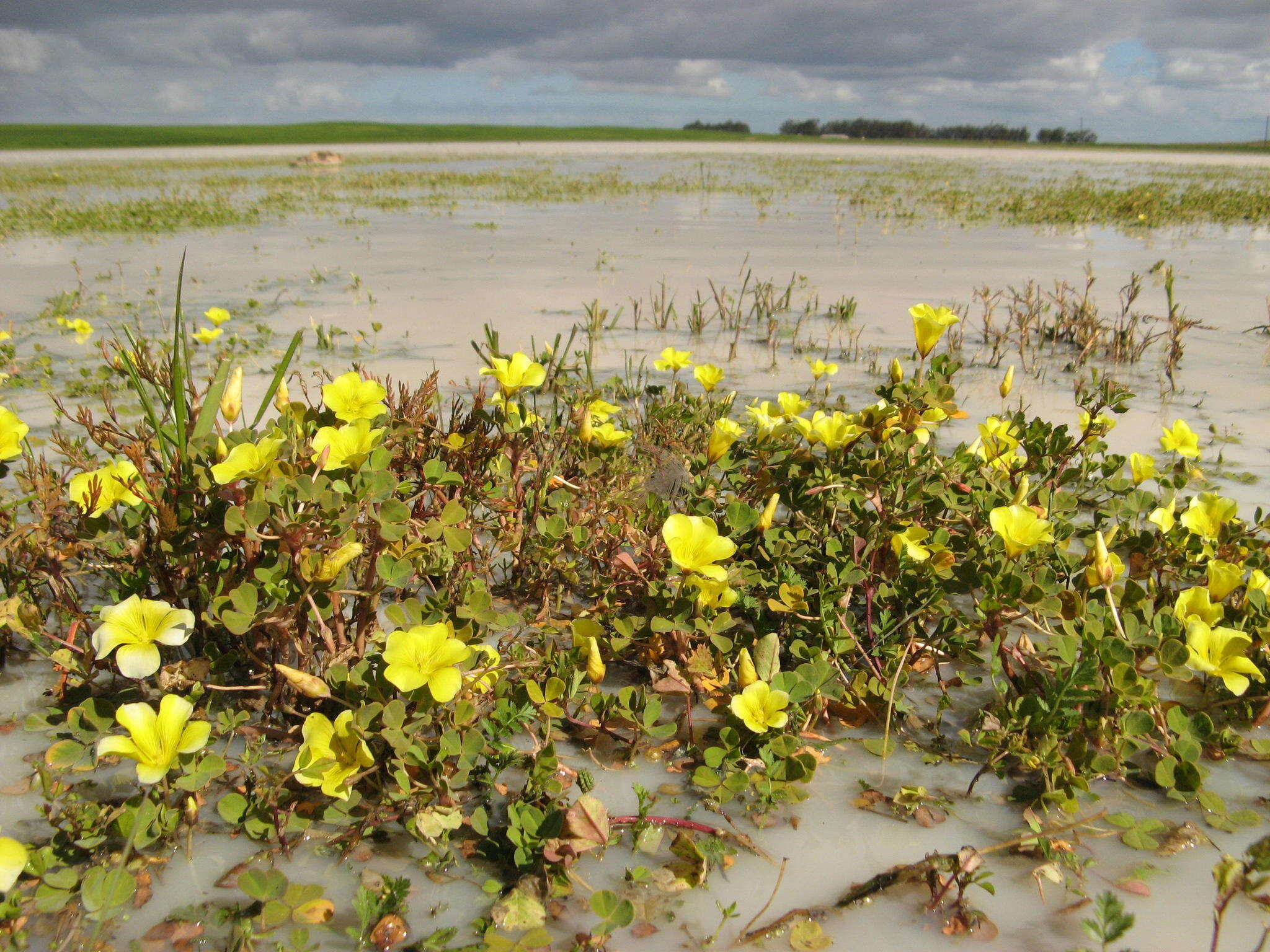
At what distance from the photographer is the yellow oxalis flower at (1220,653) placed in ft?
5.33

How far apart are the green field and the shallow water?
46037 mm

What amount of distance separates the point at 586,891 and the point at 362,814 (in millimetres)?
447

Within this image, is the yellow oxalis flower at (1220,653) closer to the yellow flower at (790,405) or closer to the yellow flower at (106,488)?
the yellow flower at (790,405)

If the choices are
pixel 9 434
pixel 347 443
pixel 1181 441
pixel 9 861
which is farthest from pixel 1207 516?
pixel 9 434

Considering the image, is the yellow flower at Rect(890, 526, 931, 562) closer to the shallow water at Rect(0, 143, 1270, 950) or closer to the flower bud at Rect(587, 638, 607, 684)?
the shallow water at Rect(0, 143, 1270, 950)

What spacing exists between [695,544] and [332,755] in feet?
2.76

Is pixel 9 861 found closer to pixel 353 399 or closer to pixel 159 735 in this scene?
pixel 159 735

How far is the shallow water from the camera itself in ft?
4.61

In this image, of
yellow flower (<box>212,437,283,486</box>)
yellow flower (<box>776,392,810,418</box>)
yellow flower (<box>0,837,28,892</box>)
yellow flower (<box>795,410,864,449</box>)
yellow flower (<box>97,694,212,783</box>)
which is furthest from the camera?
yellow flower (<box>776,392,810,418</box>)

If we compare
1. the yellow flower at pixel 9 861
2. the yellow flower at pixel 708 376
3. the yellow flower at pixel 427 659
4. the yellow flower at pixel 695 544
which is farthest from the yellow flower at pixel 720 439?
the yellow flower at pixel 9 861

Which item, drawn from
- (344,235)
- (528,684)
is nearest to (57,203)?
(344,235)

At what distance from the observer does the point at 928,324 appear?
7.93ft

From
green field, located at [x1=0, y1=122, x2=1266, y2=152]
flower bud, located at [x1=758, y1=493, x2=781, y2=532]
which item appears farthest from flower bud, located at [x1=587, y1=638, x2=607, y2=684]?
green field, located at [x1=0, y1=122, x2=1266, y2=152]

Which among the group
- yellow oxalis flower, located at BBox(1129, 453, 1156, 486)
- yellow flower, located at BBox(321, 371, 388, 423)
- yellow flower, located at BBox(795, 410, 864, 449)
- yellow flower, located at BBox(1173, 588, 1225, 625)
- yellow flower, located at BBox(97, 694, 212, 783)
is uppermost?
yellow flower, located at BBox(321, 371, 388, 423)
